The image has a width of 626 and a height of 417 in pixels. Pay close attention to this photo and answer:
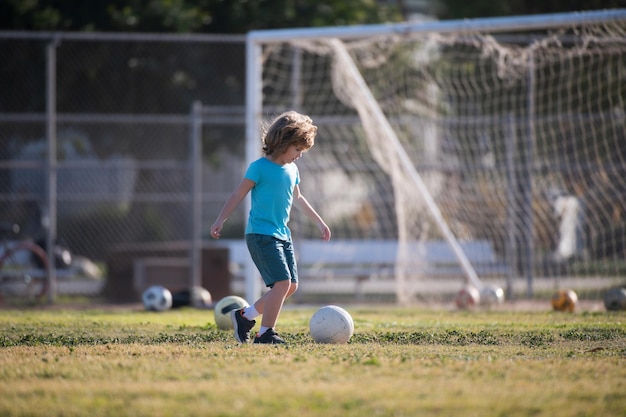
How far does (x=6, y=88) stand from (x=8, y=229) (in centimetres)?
333

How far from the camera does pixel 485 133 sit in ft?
49.2

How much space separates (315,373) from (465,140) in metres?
10.7

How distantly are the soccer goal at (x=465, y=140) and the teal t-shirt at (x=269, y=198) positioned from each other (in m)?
5.06

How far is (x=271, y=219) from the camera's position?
682 cm

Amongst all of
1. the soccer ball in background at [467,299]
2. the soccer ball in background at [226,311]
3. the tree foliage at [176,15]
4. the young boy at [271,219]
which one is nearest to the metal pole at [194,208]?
the tree foliage at [176,15]

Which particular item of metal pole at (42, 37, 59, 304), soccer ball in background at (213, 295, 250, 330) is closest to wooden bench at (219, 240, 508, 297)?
metal pole at (42, 37, 59, 304)

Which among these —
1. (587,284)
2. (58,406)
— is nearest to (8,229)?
(587,284)

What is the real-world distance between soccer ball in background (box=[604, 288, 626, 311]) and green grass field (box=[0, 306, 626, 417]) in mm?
Answer: 2843

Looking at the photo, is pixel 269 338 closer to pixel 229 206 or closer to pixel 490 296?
pixel 229 206

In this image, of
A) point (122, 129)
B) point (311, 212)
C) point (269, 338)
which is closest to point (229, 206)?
point (311, 212)

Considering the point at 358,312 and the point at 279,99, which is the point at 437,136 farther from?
the point at 358,312

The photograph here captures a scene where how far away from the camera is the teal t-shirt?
682 centimetres

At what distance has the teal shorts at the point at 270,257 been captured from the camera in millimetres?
6726

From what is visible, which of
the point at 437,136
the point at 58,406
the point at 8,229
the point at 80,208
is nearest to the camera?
the point at 58,406
